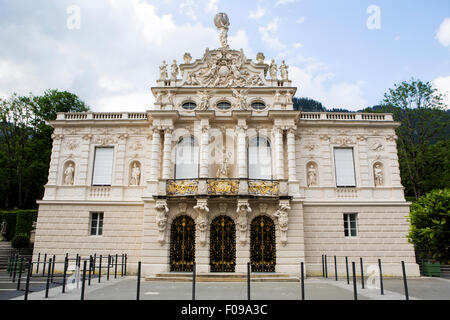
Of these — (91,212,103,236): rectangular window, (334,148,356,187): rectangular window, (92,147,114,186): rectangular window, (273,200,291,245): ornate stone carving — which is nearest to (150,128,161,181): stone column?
(92,147,114,186): rectangular window

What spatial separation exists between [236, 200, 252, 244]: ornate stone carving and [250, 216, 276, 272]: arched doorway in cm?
82

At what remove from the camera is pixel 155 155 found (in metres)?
23.7

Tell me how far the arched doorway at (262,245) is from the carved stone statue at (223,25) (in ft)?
46.9

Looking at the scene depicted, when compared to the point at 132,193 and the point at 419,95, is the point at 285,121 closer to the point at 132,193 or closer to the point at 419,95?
the point at 132,193

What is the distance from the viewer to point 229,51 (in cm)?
2625

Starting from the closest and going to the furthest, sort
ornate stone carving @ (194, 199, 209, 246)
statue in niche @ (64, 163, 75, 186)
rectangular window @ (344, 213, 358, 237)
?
ornate stone carving @ (194, 199, 209, 246)
rectangular window @ (344, 213, 358, 237)
statue in niche @ (64, 163, 75, 186)

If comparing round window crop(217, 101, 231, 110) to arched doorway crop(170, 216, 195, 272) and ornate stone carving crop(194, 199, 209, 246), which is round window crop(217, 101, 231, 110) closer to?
ornate stone carving crop(194, 199, 209, 246)

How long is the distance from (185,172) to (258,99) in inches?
308

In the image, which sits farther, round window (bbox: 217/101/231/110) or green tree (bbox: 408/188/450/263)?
round window (bbox: 217/101/231/110)

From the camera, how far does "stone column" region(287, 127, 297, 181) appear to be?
23.1 metres

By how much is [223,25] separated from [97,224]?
60.4 ft

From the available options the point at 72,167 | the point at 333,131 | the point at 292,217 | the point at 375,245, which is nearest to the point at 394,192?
the point at 375,245

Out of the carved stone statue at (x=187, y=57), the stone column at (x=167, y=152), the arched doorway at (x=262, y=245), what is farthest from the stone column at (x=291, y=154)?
the carved stone statue at (x=187, y=57)

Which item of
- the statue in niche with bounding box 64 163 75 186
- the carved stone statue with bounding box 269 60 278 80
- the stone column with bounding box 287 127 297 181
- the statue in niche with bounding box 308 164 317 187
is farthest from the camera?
the carved stone statue with bounding box 269 60 278 80
